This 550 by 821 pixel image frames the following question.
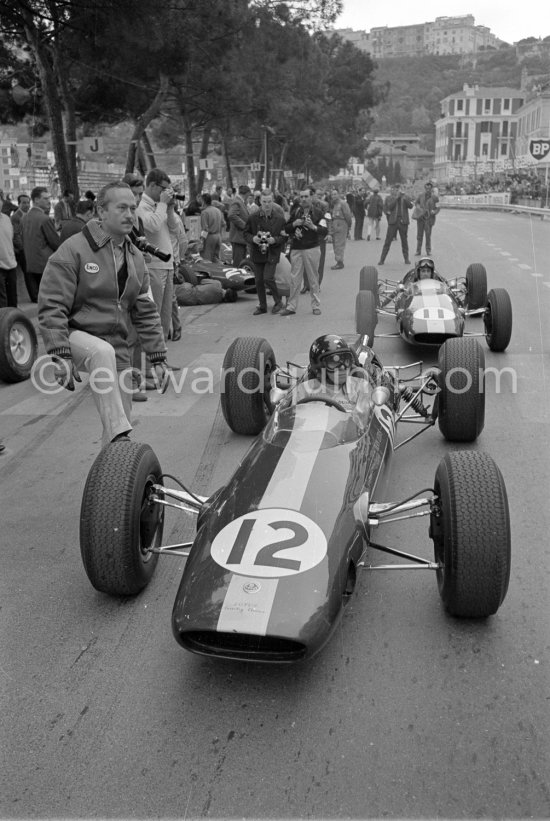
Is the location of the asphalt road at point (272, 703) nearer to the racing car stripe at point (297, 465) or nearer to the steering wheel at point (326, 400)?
the racing car stripe at point (297, 465)

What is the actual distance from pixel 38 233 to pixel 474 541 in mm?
10281

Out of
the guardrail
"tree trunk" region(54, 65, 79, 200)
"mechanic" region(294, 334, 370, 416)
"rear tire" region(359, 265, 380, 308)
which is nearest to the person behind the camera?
"mechanic" region(294, 334, 370, 416)

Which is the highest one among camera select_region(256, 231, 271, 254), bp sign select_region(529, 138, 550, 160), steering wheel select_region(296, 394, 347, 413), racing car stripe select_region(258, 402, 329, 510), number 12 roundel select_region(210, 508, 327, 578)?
bp sign select_region(529, 138, 550, 160)

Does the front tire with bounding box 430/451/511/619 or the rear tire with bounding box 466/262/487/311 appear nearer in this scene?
the front tire with bounding box 430/451/511/619

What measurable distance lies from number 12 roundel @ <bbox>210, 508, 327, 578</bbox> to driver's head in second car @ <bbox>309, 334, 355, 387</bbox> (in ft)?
4.77

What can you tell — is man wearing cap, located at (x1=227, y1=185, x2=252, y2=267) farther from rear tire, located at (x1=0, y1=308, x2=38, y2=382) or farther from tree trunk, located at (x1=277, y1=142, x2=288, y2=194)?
tree trunk, located at (x1=277, y1=142, x2=288, y2=194)

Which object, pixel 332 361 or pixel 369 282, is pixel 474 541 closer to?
pixel 332 361

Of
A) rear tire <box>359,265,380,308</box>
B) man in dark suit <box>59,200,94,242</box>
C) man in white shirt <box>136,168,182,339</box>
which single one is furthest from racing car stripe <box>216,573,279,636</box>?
man in dark suit <box>59,200,94,242</box>

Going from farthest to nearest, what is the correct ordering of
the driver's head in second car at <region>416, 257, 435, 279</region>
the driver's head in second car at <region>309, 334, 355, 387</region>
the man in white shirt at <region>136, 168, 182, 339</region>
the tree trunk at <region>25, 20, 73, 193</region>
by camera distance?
the tree trunk at <region>25, 20, 73, 193</region> → the driver's head in second car at <region>416, 257, 435, 279</region> → the man in white shirt at <region>136, 168, 182, 339</region> → the driver's head in second car at <region>309, 334, 355, 387</region>

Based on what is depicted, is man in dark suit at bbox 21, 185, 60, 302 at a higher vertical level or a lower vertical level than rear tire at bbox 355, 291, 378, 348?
higher

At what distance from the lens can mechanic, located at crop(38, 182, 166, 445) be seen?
4.85m

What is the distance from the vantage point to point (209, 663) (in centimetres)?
356

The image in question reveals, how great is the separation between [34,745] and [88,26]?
59.7 feet

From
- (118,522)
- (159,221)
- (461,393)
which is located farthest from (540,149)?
(118,522)
